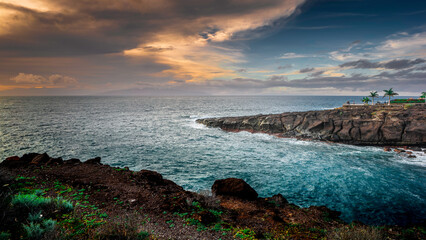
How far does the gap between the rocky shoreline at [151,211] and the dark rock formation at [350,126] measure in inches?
1090

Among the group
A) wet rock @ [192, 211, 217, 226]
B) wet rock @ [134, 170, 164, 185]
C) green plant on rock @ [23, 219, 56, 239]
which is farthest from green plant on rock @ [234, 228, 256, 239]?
wet rock @ [134, 170, 164, 185]

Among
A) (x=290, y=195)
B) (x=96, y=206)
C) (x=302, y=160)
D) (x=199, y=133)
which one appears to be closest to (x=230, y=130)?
(x=199, y=133)

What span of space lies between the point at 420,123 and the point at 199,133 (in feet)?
135

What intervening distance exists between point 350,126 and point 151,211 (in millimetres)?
40128

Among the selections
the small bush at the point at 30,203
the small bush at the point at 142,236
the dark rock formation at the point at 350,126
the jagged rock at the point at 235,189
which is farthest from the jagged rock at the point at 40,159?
the dark rock formation at the point at 350,126

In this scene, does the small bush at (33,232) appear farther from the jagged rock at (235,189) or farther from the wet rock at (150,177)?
the jagged rock at (235,189)

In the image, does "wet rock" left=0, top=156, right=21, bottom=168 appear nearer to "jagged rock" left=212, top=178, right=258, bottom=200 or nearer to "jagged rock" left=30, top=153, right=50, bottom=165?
"jagged rock" left=30, top=153, right=50, bottom=165

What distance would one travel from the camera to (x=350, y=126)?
3588 centimetres

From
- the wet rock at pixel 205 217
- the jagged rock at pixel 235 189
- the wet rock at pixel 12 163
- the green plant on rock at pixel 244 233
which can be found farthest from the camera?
the wet rock at pixel 12 163

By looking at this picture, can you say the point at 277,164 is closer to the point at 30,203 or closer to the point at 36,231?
the point at 30,203

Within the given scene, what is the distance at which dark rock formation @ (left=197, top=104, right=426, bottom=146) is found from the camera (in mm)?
32094

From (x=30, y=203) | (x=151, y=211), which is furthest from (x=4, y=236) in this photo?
(x=151, y=211)

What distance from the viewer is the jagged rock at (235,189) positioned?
1380 centimetres

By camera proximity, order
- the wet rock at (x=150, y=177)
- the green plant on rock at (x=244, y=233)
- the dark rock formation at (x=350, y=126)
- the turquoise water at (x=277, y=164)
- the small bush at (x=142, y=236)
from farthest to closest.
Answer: the dark rock formation at (x=350, y=126) < the turquoise water at (x=277, y=164) < the wet rock at (x=150, y=177) < the green plant on rock at (x=244, y=233) < the small bush at (x=142, y=236)
